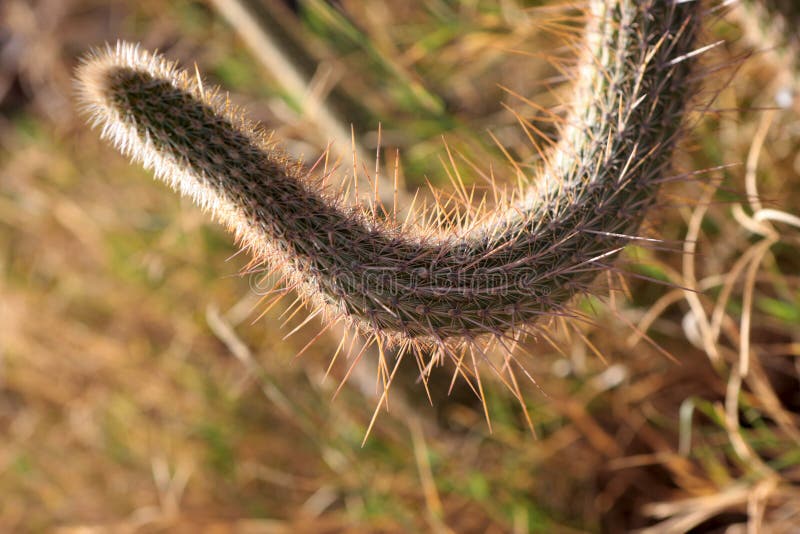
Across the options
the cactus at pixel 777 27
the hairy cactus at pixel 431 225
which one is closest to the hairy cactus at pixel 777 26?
the cactus at pixel 777 27

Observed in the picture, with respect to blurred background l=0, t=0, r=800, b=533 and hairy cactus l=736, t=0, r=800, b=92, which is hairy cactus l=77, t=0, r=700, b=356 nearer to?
blurred background l=0, t=0, r=800, b=533

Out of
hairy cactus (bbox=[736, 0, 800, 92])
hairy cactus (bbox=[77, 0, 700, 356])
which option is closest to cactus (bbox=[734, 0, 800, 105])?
hairy cactus (bbox=[736, 0, 800, 92])

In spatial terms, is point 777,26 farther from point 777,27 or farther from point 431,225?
Result: point 431,225

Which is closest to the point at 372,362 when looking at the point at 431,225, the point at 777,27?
the point at 431,225

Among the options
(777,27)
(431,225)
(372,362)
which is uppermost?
(431,225)

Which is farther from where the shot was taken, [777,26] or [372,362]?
[372,362]

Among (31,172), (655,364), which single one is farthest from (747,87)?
(31,172)
